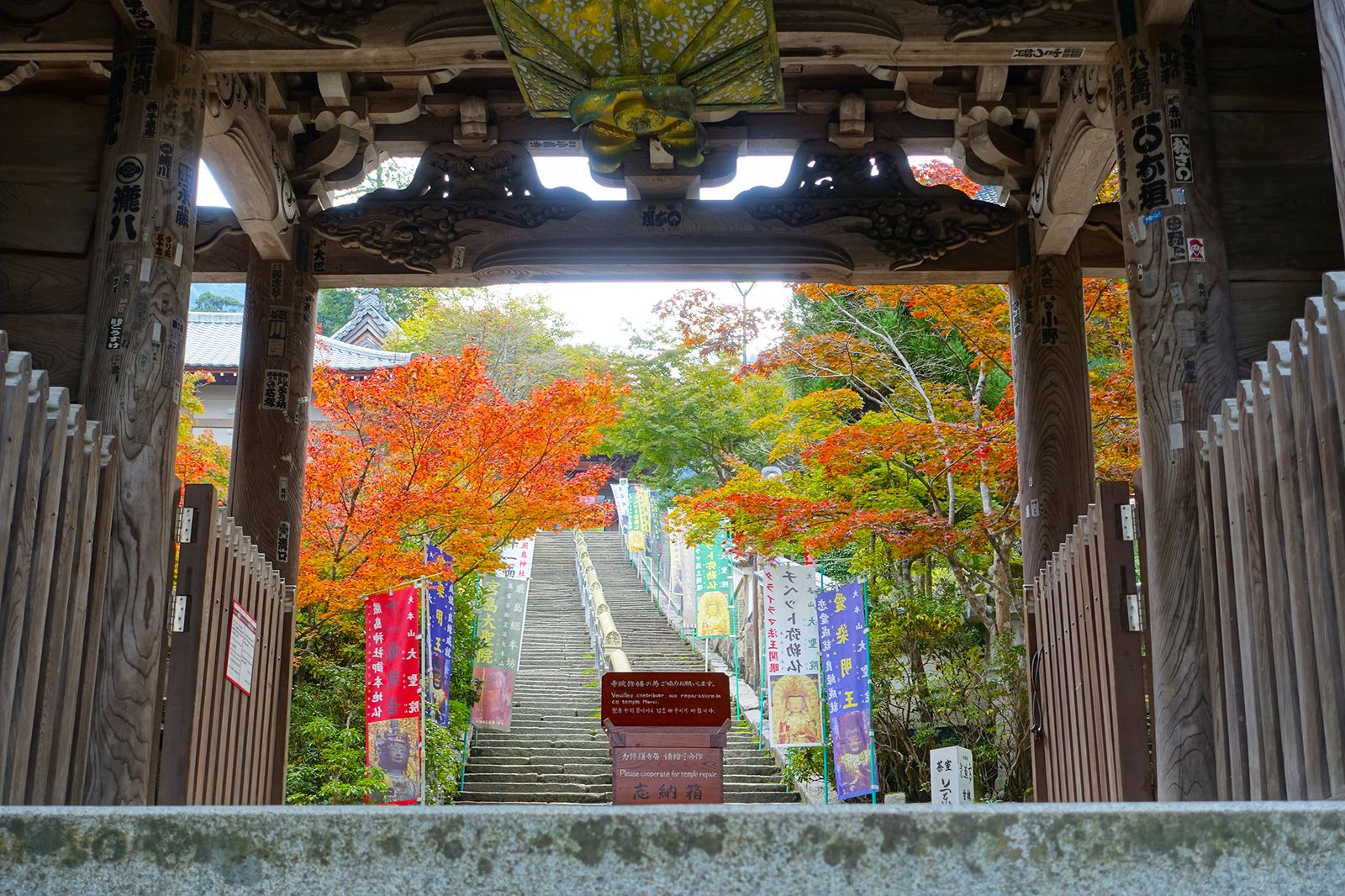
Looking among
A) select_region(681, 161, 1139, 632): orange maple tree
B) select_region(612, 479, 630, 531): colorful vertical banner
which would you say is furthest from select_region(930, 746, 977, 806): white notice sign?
select_region(612, 479, 630, 531): colorful vertical banner

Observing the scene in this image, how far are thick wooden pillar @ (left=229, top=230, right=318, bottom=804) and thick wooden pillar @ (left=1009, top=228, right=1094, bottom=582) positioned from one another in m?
4.07

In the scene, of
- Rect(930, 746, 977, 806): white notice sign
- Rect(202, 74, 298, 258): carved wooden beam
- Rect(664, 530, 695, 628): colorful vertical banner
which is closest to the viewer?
Rect(202, 74, 298, 258): carved wooden beam

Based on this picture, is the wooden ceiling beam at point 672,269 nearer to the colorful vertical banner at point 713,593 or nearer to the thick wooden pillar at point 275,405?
the thick wooden pillar at point 275,405

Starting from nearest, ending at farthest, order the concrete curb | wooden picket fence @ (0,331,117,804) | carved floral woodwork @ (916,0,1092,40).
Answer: the concrete curb
wooden picket fence @ (0,331,117,804)
carved floral woodwork @ (916,0,1092,40)

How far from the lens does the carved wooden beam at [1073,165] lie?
6113 millimetres

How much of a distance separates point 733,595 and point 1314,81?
38.7ft

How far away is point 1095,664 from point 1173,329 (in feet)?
5.02

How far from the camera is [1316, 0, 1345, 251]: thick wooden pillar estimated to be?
326 centimetres

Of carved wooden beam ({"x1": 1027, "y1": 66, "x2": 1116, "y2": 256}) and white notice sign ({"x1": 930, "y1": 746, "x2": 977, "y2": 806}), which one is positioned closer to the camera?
carved wooden beam ({"x1": 1027, "y1": 66, "x2": 1116, "y2": 256})

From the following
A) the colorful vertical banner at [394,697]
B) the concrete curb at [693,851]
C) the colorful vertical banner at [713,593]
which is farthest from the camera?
the colorful vertical banner at [713,593]

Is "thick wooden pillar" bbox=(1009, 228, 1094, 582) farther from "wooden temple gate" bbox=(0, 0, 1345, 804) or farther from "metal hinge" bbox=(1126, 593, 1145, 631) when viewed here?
"metal hinge" bbox=(1126, 593, 1145, 631)

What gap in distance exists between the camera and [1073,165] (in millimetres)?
6477

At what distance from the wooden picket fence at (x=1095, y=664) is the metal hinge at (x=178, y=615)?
3.76 meters

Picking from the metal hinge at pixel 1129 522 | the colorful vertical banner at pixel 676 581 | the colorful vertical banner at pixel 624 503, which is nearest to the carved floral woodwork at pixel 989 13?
the metal hinge at pixel 1129 522
